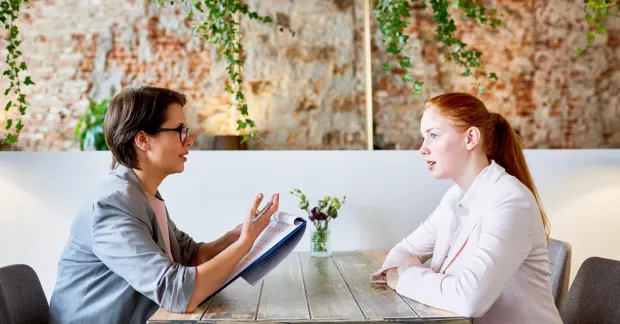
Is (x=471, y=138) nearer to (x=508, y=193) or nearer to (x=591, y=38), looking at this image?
(x=508, y=193)

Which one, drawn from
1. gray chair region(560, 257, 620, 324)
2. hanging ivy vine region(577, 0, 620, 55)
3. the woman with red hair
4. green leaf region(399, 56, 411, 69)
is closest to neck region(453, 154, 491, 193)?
the woman with red hair

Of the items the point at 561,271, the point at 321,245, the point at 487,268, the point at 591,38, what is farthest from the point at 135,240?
the point at 591,38

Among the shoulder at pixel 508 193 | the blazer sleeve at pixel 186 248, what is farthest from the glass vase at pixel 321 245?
the shoulder at pixel 508 193

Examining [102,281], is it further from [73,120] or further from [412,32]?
[412,32]

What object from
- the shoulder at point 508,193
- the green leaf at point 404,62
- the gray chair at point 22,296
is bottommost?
the gray chair at point 22,296

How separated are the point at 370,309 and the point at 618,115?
3308mm

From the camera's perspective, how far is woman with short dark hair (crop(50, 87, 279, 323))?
1722mm

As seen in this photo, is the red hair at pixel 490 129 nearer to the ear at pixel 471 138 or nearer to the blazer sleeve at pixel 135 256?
the ear at pixel 471 138

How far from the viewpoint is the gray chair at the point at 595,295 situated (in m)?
2.09

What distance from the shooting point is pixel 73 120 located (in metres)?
4.11

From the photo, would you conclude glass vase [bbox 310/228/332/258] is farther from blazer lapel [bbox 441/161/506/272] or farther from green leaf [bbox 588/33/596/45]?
green leaf [bbox 588/33/596/45]

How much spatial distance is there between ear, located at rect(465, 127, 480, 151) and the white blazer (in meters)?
0.09

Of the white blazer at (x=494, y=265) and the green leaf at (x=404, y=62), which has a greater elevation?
the green leaf at (x=404, y=62)

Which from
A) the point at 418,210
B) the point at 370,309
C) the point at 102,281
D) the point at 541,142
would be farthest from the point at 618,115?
the point at 102,281
